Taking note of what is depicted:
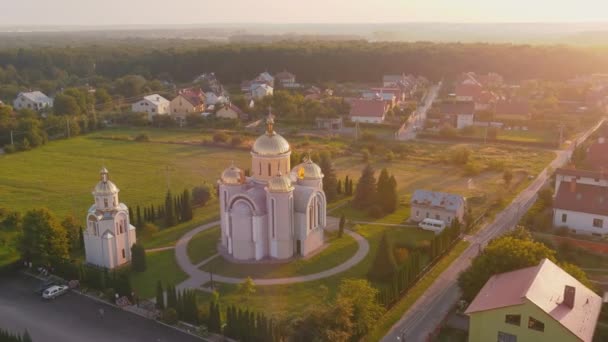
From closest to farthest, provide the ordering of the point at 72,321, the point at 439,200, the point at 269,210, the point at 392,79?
the point at 72,321 < the point at 269,210 < the point at 439,200 < the point at 392,79

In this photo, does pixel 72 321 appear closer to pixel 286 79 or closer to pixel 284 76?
pixel 286 79

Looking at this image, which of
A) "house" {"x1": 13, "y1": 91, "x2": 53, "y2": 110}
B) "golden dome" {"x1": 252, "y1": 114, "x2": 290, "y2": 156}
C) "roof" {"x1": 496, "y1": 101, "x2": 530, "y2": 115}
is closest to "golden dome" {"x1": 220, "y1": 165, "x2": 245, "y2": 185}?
"golden dome" {"x1": 252, "y1": 114, "x2": 290, "y2": 156}

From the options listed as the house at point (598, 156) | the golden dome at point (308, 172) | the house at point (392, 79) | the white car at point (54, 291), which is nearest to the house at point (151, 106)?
the house at point (392, 79)

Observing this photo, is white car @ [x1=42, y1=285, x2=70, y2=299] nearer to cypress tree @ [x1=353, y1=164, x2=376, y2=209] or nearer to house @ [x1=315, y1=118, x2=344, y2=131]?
cypress tree @ [x1=353, y1=164, x2=376, y2=209]

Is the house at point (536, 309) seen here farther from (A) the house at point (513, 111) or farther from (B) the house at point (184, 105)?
(B) the house at point (184, 105)

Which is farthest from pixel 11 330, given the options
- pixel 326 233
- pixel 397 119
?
pixel 397 119

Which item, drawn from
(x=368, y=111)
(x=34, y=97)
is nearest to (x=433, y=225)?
(x=368, y=111)
